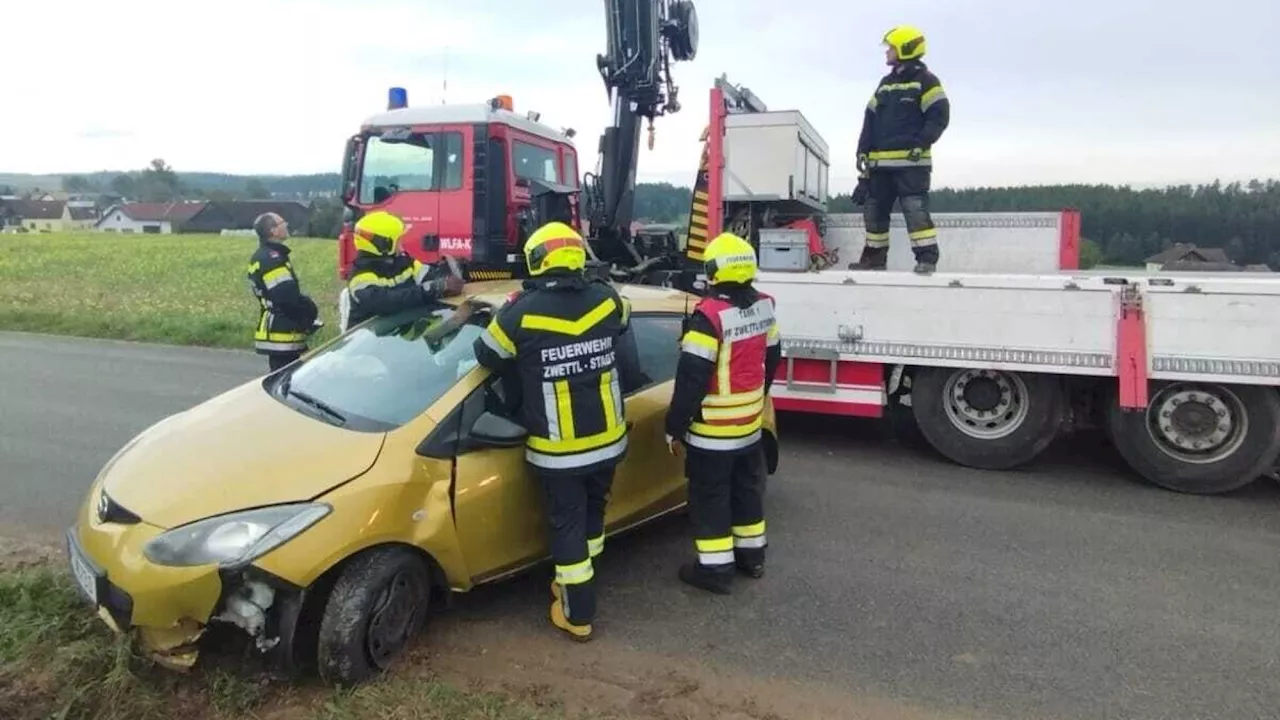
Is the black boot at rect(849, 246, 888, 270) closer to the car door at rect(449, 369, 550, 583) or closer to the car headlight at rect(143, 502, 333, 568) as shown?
the car door at rect(449, 369, 550, 583)

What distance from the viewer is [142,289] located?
75.4 feet

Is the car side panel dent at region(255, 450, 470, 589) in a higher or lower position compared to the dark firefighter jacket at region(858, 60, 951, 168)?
lower

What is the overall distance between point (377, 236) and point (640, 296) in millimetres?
1806

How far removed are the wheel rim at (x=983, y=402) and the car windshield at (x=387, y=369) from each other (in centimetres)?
369

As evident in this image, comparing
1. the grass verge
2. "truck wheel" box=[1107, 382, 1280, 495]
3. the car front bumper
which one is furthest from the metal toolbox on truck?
the car front bumper

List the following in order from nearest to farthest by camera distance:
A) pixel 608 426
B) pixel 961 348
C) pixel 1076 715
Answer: pixel 1076 715 < pixel 608 426 < pixel 961 348

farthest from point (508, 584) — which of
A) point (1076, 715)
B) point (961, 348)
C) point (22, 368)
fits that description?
point (22, 368)

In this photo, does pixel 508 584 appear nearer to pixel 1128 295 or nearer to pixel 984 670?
pixel 984 670

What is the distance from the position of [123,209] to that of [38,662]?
354 feet

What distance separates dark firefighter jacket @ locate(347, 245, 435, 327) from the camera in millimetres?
5004

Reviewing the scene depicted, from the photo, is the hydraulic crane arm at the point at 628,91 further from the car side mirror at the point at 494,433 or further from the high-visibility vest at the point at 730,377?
the car side mirror at the point at 494,433

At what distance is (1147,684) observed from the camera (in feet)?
11.8

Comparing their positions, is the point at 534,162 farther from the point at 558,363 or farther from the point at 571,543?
the point at 571,543

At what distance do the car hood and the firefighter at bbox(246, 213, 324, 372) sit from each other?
9.85 feet
